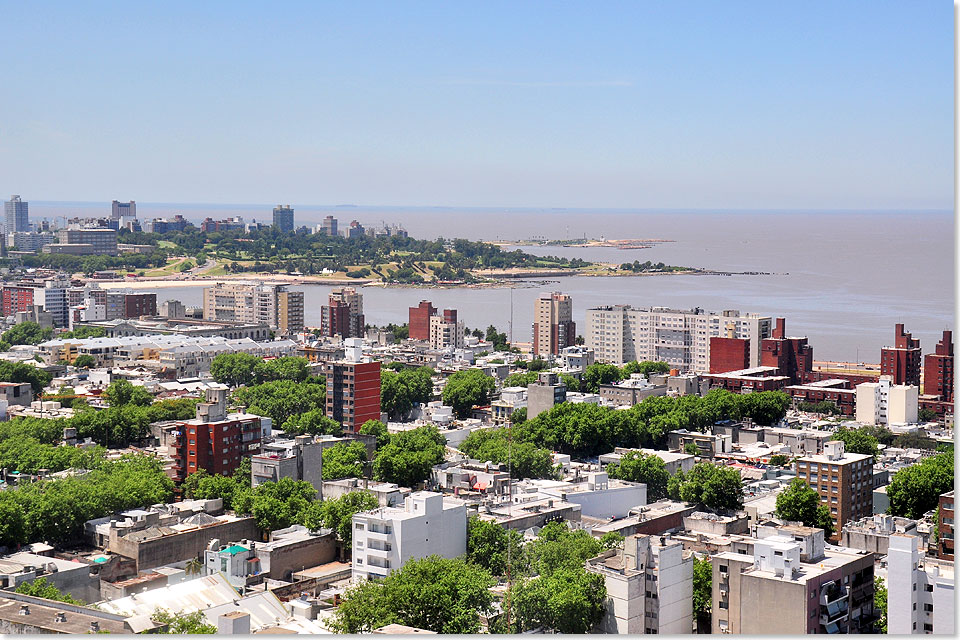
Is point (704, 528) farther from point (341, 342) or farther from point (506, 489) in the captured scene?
point (341, 342)

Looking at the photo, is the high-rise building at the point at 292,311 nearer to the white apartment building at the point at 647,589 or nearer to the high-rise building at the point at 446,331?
the high-rise building at the point at 446,331

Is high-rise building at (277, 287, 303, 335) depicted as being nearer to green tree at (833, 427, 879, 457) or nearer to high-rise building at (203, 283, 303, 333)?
high-rise building at (203, 283, 303, 333)

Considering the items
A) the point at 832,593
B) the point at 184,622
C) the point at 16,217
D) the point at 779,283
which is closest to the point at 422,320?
the point at 779,283

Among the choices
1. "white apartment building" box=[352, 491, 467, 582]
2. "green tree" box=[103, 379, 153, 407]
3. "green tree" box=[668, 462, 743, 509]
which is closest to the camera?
"white apartment building" box=[352, 491, 467, 582]

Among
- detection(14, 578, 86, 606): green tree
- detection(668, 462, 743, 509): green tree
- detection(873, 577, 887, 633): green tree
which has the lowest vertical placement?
detection(668, 462, 743, 509): green tree

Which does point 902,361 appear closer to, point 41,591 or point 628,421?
point 628,421

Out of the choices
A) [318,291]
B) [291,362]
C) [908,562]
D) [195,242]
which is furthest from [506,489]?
[195,242]

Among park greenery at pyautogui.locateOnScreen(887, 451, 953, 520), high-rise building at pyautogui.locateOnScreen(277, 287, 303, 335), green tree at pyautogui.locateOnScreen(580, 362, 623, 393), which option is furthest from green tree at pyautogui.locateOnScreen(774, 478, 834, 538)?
high-rise building at pyautogui.locateOnScreen(277, 287, 303, 335)

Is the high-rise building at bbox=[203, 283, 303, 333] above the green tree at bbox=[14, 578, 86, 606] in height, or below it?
above
